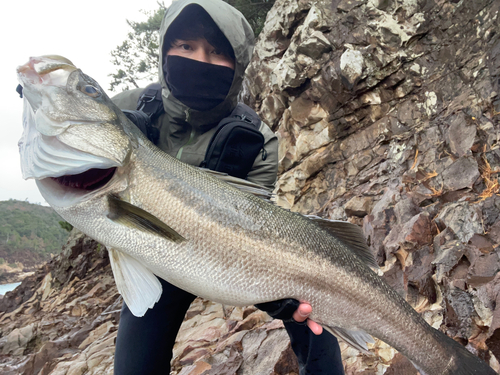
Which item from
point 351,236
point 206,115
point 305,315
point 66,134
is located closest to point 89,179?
Result: point 66,134

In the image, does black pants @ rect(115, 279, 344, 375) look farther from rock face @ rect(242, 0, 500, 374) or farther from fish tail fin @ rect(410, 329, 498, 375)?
rock face @ rect(242, 0, 500, 374)

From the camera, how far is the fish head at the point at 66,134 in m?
1.86

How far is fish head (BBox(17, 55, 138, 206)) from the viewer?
6.11 feet

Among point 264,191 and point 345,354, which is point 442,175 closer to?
point 345,354

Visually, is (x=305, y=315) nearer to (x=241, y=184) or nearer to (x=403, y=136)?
(x=241, y=184)

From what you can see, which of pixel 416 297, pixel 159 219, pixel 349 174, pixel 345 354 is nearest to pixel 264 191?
pixel 159 219

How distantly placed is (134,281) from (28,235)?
258 ft

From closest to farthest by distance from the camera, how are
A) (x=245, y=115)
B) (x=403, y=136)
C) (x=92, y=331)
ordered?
1. (x=245, y=115)
2. (x=403, y=136)
3. (x=92, y=331)

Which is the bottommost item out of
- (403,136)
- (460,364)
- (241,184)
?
(460,364)

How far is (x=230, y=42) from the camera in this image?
2.62 metres

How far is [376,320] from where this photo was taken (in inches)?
83.4

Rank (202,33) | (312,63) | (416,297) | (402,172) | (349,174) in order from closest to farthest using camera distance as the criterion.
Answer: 1. (202,33)
2. (416,297)
3. (402,172)
4. (349,174)
5. (312,63)

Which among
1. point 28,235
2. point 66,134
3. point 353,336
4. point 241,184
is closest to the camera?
point 66,134

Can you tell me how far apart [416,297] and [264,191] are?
267cm
